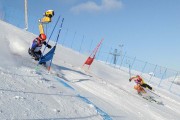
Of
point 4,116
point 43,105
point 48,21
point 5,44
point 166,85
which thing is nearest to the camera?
point 4,116

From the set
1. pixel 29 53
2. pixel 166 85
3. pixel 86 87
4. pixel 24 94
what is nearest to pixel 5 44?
pixel 29 53

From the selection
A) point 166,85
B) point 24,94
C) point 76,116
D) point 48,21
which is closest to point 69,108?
point 76,116

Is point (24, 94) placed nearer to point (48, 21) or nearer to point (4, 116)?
point (4, 116)

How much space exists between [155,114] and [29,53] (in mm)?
6733

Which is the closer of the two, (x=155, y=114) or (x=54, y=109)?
(x=54, y=109)

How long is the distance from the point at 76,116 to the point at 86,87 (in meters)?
6.29

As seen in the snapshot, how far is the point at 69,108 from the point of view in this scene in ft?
25.5

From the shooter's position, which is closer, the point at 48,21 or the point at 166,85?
the point at 48,21

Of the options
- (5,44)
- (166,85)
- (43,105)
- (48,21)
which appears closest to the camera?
(43,105)

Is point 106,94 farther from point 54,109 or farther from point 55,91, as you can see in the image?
point 54,109

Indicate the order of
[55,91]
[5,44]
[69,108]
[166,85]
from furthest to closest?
[166,85] → [5,44] → [55,91] → [69,108]

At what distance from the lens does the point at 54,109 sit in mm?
7098

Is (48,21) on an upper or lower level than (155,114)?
upper

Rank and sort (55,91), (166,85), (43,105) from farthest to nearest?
(166,85) → (55,91) → (43,105)
